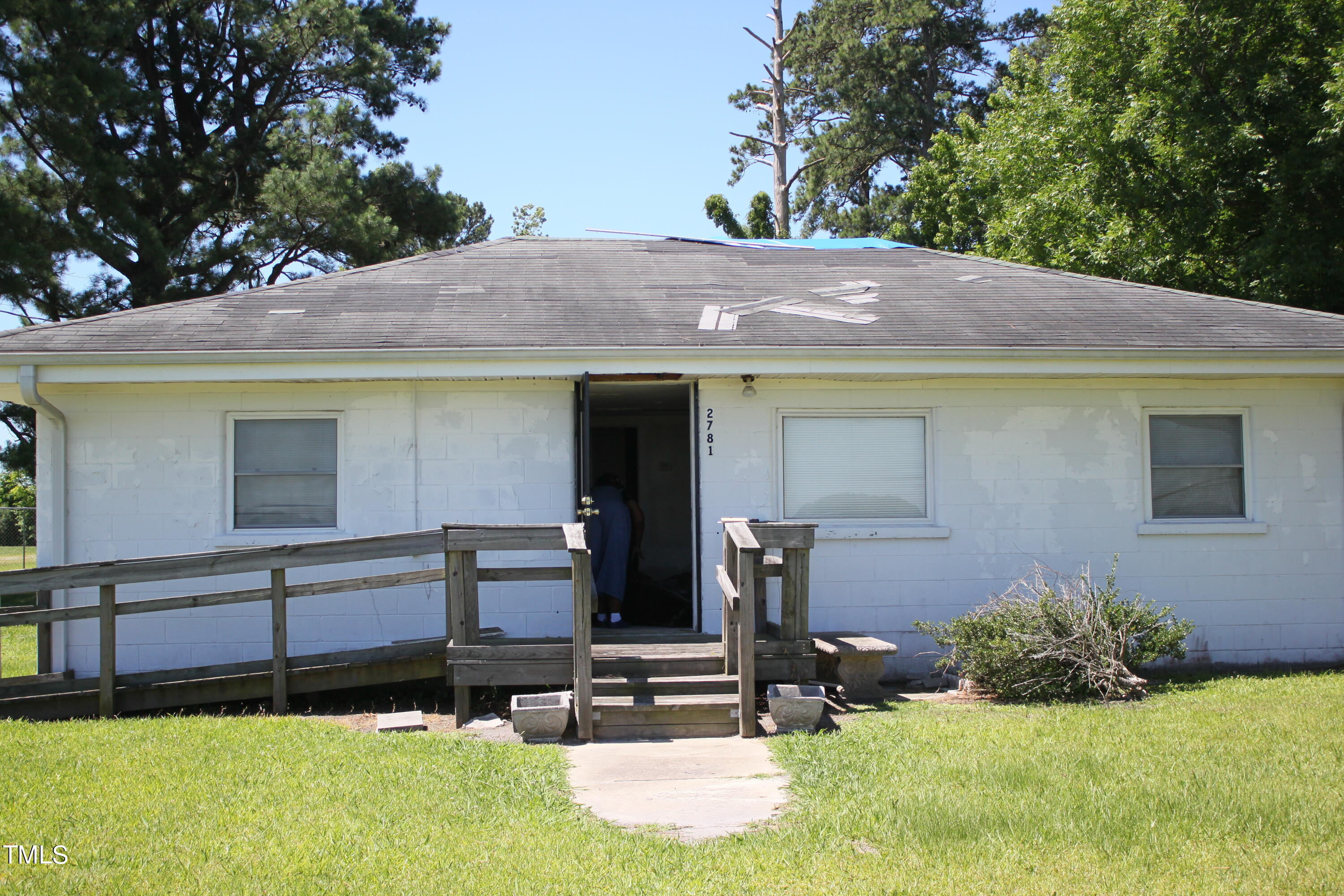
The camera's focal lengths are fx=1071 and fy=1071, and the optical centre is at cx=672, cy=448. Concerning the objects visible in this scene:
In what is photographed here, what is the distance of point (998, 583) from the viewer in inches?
387

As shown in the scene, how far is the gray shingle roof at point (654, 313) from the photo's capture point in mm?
9258

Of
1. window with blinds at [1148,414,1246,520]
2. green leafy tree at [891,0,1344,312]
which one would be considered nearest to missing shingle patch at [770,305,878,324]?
window with blinds at [1148,414,1246,520]

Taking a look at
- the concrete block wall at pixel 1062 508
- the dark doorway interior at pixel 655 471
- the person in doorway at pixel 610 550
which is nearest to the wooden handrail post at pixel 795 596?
the concrete block wall at pixel 1062 508

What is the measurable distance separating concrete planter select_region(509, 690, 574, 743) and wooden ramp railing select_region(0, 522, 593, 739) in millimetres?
579

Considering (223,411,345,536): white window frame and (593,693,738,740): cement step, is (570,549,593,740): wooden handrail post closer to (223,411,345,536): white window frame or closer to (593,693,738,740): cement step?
(593,693,738,740): cement step

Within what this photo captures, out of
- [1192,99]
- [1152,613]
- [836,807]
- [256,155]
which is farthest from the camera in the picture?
[256,155]

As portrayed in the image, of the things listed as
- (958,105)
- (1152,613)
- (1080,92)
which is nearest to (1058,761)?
(1152,613)

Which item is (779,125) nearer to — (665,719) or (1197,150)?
(1197,150)

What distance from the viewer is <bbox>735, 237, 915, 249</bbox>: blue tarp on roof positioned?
14539 millimetres

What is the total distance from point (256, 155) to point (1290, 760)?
2601cm

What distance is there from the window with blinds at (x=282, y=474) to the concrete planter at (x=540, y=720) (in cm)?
337

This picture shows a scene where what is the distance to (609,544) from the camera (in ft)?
34.4

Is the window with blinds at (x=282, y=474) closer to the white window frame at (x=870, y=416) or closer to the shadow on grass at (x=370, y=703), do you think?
the shadow on grass at (x=370, y=703)

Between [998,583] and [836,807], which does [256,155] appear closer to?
[998,583]
